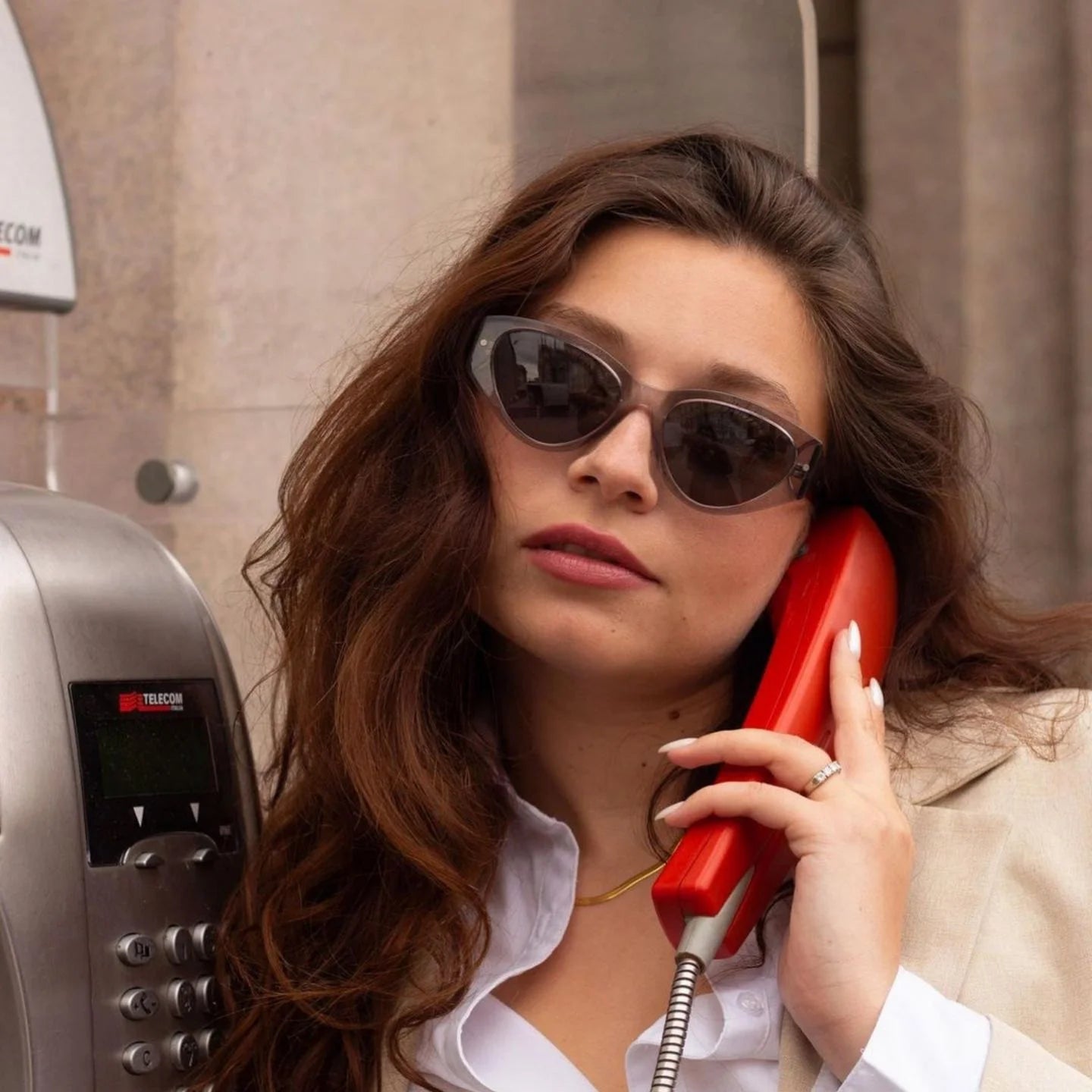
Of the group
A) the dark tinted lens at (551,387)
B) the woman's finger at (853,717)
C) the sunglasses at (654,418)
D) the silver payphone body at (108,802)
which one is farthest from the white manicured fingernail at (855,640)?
the silver payphone body at (108,802)

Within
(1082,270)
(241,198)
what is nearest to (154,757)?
(241,198)

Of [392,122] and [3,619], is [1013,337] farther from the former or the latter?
[3,619]

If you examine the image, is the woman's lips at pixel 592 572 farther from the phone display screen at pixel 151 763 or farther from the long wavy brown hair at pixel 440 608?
the phone display screen at pixel 151 763

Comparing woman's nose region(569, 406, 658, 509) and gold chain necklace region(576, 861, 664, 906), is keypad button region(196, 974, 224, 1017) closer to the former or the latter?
gold chain necklace region(576, 861, 664, 906)

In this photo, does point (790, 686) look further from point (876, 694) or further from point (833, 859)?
point (833, 859)

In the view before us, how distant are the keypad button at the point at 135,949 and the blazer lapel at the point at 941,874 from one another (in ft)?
1.27

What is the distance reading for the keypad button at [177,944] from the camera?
1.02 metres

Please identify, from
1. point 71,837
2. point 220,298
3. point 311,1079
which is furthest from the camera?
point 220,298

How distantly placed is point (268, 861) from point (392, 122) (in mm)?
802

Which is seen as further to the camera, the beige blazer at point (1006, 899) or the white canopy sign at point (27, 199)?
the white canopy sign at point (27, 199)

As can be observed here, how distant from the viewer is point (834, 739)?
100 centimetres

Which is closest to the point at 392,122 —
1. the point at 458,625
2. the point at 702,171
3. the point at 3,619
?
the point at 702,171

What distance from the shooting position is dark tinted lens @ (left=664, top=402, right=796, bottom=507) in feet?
3.30

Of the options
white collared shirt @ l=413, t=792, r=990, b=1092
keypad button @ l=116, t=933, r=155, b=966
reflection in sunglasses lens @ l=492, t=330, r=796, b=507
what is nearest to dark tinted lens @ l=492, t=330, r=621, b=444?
reflection in sunglasses lens @ l=492, t=330, r=796, b=507
